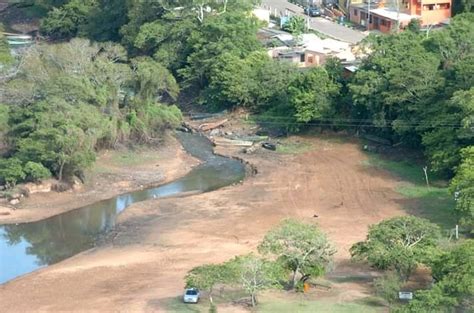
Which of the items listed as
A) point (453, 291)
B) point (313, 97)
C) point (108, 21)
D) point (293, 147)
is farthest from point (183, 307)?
point (108, 21)

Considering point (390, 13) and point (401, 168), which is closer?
point (401, 168)

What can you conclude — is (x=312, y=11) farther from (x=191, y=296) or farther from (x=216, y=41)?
(x=191, y=296)

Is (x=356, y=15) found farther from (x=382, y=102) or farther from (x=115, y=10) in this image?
(x=382, y=102)

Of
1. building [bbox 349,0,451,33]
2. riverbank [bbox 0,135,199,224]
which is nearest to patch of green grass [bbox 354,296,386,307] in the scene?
riverbank [bbox 0,135,199,224]

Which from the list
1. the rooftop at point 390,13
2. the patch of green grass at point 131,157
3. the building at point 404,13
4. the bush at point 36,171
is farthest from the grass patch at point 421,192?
the building at point 404,13

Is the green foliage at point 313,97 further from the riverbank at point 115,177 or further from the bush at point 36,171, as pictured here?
the bush at point 36,171

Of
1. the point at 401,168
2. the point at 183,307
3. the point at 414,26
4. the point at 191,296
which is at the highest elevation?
the point at 414,26
